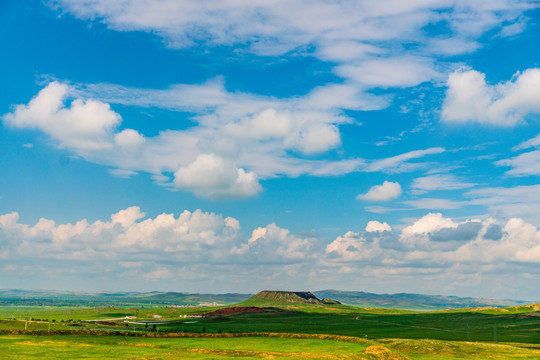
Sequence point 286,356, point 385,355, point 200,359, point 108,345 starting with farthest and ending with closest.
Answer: point 108,345 < point 385,355 < point 286,356 < point 200,359

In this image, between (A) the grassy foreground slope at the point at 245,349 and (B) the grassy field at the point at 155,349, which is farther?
(A) the grassy foreground slope at the point at 245,349

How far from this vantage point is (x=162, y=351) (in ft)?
367

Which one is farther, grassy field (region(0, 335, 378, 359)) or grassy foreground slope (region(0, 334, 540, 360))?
grassy foreground slope (region(0, 334, 540, 360))

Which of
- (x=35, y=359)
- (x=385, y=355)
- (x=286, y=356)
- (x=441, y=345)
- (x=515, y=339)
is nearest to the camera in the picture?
(x=35, y=359)

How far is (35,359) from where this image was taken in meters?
90.6

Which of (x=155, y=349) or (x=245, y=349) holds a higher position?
(x=155, y=349)

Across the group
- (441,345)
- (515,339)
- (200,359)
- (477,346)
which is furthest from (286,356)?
(515,339)

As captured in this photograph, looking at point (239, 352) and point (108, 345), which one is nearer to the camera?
point (239, 352)

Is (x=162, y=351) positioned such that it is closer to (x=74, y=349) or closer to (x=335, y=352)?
(x=74, y=349)

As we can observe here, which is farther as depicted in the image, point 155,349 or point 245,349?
point 245,349

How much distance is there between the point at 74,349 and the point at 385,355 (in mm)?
75595

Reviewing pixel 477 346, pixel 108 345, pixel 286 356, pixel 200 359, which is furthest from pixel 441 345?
pixel 108 345

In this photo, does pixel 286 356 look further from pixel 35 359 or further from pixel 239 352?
pixel 35 359

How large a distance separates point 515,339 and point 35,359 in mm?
184181
